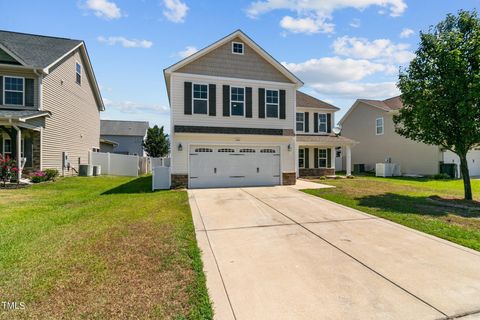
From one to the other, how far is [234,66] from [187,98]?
10.4ft

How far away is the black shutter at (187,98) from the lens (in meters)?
13.1

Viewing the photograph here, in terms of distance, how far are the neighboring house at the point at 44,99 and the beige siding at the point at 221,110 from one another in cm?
720

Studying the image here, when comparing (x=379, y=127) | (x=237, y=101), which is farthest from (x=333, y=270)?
(x=379, y=127)

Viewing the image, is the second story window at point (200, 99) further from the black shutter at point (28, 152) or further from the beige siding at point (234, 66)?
the black shutter at point (28, 152)

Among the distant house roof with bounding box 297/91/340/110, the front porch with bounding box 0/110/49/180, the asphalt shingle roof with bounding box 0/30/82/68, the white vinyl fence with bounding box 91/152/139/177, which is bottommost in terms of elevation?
the white vinyl fence with bounding box 91/152/139/177

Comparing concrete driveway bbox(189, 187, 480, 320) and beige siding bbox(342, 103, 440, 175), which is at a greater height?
beige siding bbox(342, 103, 440, 175)

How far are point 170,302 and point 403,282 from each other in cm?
323

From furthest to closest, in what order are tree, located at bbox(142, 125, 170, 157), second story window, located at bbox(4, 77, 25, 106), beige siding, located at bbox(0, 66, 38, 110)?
tree, located at bbox(142, 125, 170, 157) → second story window, located at bbox(4, 77, 25, 106) → beige siding, located at bbox(0, 66, 38, 110)

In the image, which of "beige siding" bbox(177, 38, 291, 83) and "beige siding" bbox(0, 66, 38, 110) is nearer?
"beige siding" bbox(177, 38, 291, 83)

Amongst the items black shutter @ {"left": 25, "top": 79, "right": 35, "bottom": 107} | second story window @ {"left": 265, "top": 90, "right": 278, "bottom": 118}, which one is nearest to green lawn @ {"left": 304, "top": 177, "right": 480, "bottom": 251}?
second story window @ {"left": 265, "top": 90, "right": 278, "bottom": 118}

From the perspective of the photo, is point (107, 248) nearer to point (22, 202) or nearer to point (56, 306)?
point (56, 306)

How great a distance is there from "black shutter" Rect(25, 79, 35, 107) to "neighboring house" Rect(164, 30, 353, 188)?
783 cm

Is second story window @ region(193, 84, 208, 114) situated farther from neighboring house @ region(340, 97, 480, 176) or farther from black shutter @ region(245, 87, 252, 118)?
neighboring house @ region(340, 97, 480, 176)

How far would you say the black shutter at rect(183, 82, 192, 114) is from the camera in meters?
13.1
